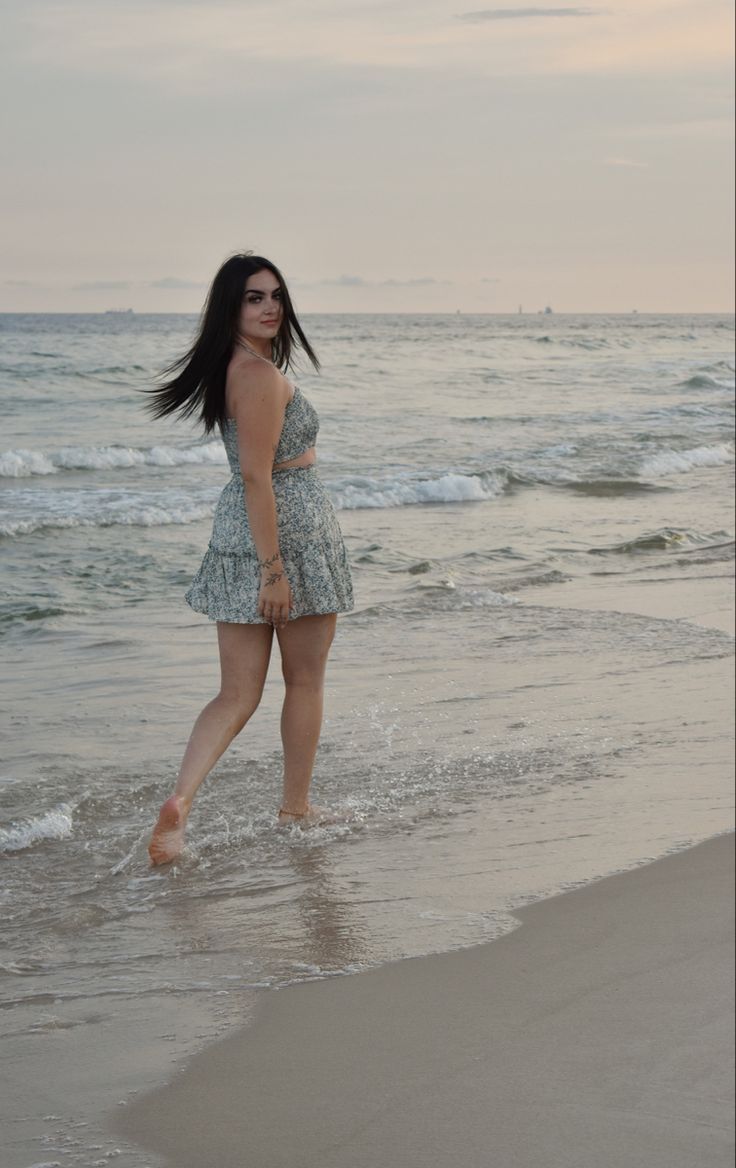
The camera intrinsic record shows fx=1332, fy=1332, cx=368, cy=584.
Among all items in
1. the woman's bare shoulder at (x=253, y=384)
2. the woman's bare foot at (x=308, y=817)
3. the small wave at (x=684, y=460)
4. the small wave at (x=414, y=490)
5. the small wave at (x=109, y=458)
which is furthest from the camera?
the small wave at (x=684, y=460)

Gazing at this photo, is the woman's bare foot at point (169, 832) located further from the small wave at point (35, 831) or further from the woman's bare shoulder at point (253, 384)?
the woman's bare shoulder at point (253, 384)

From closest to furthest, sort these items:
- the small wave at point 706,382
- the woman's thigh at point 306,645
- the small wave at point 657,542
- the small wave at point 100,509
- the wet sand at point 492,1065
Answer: the wet sand at point 492,1065
the woman's thigh at point 306,645
the small wave at point 100,509
the small wave at point 657,542
the small wave at point 706,382

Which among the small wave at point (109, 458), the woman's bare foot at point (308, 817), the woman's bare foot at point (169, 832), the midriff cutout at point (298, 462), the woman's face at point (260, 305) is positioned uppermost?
the woman's face at point (260, 305)

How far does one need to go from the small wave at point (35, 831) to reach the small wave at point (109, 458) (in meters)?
5.34

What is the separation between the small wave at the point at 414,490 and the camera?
11469 millimetres

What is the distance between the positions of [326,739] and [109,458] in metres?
7.08

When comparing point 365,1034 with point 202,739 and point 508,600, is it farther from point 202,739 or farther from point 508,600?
point 508,600

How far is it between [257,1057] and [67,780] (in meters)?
2.00

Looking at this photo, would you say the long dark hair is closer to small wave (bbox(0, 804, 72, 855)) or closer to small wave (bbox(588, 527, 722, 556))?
small wave (bbox(0, 804, 72, 855))

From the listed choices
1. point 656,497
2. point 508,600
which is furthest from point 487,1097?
point 656,497

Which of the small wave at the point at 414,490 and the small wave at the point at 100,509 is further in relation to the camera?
the small wave at the point at 414,490

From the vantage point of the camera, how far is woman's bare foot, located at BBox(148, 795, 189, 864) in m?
3.66

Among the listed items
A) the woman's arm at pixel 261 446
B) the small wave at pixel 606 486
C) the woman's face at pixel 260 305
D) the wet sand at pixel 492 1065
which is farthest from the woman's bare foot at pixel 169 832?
the small wave at pixel 606 486

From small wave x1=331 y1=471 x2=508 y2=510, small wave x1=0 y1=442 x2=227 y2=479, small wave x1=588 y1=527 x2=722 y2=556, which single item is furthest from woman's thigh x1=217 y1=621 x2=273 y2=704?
small wave x1=331 y1=471 x2=508 y2=510
